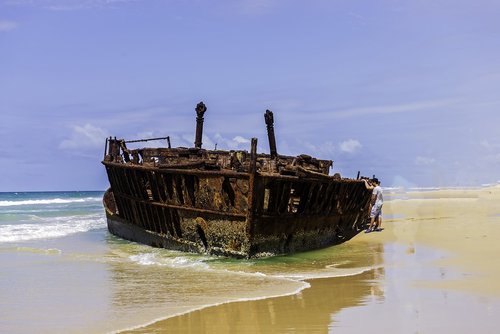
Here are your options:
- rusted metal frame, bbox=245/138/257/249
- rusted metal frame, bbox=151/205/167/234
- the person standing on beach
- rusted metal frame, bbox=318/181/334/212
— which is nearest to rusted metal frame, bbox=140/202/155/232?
rusted metal frame, bbox=151/205/167/234

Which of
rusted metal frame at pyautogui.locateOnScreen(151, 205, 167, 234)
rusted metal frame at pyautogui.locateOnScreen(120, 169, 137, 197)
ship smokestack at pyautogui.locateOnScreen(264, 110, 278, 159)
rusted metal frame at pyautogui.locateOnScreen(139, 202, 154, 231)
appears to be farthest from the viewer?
ship smokestack at pyautogui.locateOnScreen(264, 110, 278, 159)

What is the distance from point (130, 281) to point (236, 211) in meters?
2.76

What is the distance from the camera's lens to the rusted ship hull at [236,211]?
11648 millimetres

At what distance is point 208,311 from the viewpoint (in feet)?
23.7

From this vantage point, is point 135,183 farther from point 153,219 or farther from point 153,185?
point 153,185

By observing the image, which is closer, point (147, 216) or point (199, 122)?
point (147, 216)

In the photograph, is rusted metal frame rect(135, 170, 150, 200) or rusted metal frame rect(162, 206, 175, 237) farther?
rusted metal frame rect(135, 170, 150, 200)

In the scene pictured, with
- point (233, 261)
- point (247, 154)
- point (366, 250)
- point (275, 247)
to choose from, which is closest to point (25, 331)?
point (233, 261)

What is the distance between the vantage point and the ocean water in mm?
7102

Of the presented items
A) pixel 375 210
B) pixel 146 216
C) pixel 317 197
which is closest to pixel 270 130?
pixel 375 210

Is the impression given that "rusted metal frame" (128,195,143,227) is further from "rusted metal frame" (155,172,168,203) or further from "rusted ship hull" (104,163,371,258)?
"rusted metal frame" (155,172,168,203)

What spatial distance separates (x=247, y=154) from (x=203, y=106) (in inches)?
145

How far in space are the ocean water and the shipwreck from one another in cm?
36

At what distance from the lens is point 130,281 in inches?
384
